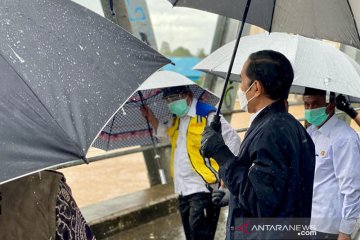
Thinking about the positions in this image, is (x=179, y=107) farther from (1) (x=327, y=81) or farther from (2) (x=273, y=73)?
(2) (x=273, y=73)

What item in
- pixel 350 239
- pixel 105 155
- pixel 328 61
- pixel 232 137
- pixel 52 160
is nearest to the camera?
pixel 52 160

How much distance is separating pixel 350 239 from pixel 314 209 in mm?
245

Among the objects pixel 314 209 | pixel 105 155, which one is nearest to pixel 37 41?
pixel 314 209

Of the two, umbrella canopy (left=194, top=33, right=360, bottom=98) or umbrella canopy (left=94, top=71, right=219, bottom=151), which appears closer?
umbrella canopy (left=194, top=33, right=360, bottom=98)

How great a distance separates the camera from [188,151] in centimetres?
338

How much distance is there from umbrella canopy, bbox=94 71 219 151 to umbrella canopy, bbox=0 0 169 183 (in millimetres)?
1417

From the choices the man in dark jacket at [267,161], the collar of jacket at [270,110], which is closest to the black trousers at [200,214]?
the man in dark jacket at [267,161]

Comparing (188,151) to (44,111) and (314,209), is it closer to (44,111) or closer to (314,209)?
(314,209)

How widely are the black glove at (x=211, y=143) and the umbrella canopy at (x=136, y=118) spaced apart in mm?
1226

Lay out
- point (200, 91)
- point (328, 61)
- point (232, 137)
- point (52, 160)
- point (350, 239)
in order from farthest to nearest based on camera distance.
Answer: point (200, 91) → point (232, 137) → point (328, 61) → point (350, 239) → point (52, 160)

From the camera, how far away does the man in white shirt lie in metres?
2.59

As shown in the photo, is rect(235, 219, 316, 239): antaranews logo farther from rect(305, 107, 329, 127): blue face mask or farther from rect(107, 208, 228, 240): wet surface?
Result: rect(107, 208, 228, 240): wet surface

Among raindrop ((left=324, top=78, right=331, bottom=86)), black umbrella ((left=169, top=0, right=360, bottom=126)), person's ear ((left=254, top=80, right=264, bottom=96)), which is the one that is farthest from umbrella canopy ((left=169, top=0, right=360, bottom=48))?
person's ear ((left=254, top=80, right=264, bottom=96))

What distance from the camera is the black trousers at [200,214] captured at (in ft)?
11.2
